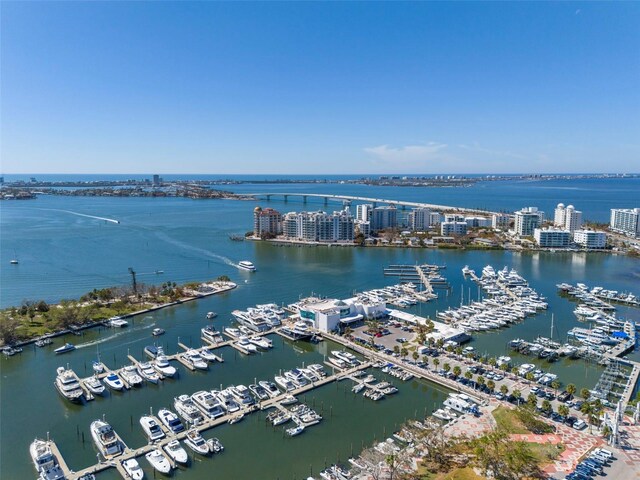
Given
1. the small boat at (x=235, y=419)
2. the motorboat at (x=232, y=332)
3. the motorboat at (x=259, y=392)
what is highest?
the motorboat at (x=232, y=332)

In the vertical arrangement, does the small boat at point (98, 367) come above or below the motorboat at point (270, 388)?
above

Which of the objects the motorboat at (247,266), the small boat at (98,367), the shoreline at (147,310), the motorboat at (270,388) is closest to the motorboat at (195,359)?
the motorboat at (270,388)

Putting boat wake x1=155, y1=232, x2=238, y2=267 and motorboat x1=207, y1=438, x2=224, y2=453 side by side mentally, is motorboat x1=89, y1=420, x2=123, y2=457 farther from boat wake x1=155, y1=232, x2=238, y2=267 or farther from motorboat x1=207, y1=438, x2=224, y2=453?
boat wake x1=155, y1=232, x2=238, y2=267

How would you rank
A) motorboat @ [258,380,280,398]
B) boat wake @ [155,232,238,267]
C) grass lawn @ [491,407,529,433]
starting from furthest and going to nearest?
boat wake @ [155,232,238,267] < motorboat @ [258,380,280,398] < grass lawn @ [491,407,529,433]

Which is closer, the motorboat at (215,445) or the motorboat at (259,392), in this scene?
the motorboat at (215,445)

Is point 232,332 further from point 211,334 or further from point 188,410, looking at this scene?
point 188,410

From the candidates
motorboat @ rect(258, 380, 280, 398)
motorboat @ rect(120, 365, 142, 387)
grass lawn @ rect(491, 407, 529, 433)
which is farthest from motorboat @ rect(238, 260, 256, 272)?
grass lawn @ rect(491, 407, 529, 433)

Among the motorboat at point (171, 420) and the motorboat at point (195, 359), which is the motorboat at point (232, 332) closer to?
the motorboat at point (195, 359)

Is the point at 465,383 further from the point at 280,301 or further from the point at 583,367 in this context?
the point at 280,301
